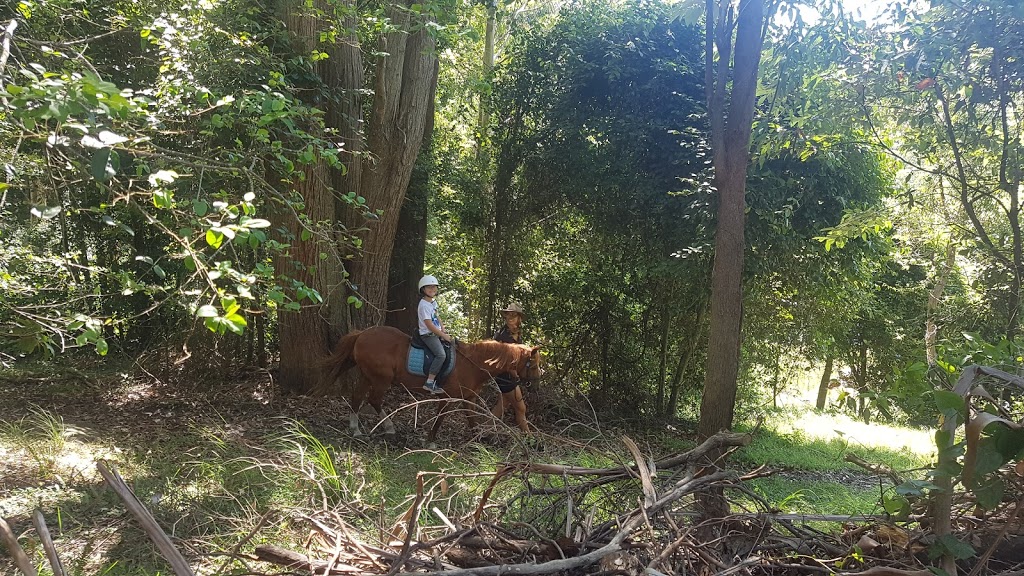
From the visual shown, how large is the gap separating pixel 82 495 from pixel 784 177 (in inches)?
334

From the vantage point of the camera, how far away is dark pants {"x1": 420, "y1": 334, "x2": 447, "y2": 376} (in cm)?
691

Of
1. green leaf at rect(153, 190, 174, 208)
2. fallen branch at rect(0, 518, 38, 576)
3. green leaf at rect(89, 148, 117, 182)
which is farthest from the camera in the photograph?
green leaf at rect(153, 190, 174, 208)

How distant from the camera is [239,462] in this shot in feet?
15.8

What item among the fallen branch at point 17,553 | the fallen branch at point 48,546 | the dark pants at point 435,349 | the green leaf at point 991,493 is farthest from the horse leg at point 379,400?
the green leaf at point 991,493

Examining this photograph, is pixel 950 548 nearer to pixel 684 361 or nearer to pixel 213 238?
pixel 213 238

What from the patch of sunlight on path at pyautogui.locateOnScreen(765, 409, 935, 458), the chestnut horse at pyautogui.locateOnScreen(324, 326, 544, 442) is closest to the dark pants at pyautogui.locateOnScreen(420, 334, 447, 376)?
the chestnut horse at pyautogui.locateOnScreen(324, 326, 544, 442)

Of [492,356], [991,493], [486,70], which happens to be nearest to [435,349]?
[492,356]

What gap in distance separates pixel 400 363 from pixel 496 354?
3.80 ft

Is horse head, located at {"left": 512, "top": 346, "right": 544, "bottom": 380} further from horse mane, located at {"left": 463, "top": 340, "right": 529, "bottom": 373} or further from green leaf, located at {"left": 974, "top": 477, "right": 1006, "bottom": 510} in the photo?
green leaf, located at {"left": 974, "top": 477, "right": 1006, "bottom": 510}

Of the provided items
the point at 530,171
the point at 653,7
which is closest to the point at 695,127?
the point at 653,7

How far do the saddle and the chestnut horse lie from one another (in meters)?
0.06

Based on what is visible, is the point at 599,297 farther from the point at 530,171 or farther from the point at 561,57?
the point at 561,57

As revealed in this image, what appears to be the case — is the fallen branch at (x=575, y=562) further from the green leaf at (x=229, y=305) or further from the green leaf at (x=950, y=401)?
the green leaf at (x=229, y=305)

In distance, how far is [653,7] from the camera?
9406 millimetres
